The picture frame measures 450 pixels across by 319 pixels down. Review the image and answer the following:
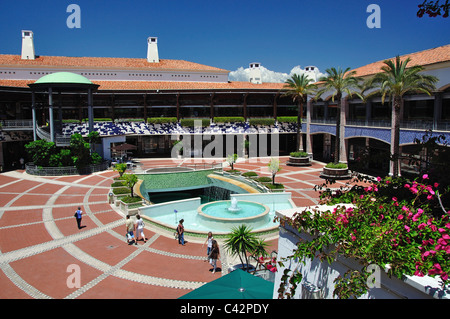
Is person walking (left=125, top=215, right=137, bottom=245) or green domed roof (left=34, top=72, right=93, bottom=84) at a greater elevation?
green domed roof (left=34, top=72, right=93, bottom=84)

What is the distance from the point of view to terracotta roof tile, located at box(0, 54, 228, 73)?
51.8 metres

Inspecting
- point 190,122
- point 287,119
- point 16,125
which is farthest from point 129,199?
point 287,119

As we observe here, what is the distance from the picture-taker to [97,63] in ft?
179

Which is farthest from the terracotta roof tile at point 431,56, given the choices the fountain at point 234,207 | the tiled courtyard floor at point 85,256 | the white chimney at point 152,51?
the white chimney at point 152,51

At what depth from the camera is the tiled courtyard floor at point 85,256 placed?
41.4 ft

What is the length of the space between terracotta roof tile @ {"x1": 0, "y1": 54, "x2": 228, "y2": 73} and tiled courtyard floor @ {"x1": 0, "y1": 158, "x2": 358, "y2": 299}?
32299 mm

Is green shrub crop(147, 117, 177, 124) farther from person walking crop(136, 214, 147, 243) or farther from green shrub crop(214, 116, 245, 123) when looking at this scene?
person walking crop(136, 214, 147, 243)

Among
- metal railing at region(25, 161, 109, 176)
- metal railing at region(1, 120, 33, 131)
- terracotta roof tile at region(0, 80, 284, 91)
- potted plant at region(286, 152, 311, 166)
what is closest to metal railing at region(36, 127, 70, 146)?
metal railing at region(1, 120, 33, 131)

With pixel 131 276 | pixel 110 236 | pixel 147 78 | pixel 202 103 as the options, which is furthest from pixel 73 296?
pixel 147 78

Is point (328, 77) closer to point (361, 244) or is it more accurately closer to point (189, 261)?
point (189, 261)

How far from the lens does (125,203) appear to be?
2248 cm

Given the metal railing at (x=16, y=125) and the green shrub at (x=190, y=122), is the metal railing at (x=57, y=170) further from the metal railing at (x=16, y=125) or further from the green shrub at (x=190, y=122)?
the green shrub at (x=190, y=122)

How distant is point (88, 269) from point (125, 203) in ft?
27.8

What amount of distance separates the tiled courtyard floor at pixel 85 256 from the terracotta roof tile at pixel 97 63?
106 feet
